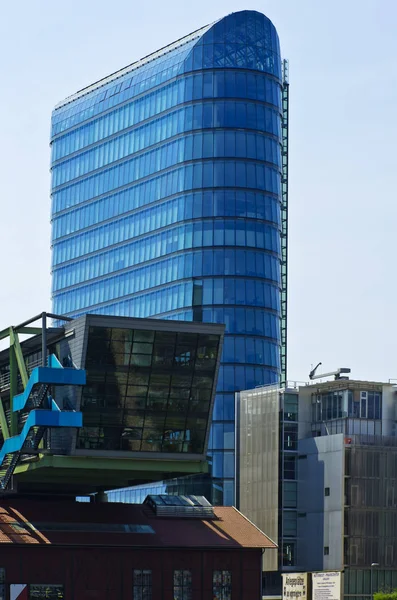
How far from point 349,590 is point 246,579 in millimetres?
14185

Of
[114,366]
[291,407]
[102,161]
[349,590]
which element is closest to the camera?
[114,366]

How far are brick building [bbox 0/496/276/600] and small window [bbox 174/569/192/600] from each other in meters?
0.08

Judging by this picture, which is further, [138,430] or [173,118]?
[173,118]

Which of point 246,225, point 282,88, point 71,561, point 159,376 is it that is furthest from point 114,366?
point 282,88

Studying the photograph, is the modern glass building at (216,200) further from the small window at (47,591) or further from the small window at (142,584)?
the small window at (47,591)

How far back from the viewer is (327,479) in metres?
131

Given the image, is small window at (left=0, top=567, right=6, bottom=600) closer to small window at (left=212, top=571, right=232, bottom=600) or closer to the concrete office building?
small window at (left=212, top=571, right=232, bottom=600)

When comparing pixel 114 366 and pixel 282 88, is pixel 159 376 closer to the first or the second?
pixel 114 366

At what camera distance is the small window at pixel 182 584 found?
11444cm

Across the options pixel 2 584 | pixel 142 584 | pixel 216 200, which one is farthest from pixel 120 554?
pixel 216 200

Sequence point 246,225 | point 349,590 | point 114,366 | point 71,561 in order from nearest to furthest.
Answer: point 114,366, point 71,561, point 349,590, point 246,225

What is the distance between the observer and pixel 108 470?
110 m

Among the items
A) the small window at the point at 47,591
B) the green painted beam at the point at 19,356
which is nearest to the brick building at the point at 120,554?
the small window at the point at 47,591

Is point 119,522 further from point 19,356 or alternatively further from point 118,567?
point 19,356
